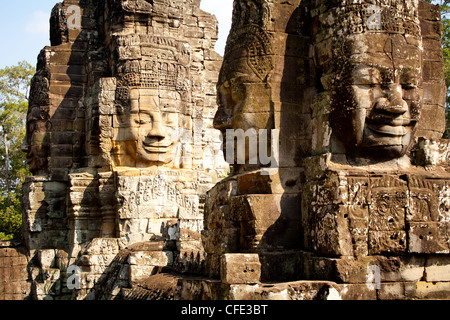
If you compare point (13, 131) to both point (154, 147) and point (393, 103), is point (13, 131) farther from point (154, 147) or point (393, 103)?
point (393, 103)

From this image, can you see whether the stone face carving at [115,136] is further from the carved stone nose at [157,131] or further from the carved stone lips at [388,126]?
the carved stone lips at [388,126]

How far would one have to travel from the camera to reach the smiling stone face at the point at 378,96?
A: 6555 mm

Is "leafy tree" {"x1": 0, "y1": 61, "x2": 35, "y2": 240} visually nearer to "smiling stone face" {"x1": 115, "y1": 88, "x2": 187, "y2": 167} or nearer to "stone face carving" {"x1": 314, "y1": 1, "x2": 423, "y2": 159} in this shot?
"smiling stone face" {"x1": 115, "y1": 88, "x2": 187, "y2": 167}

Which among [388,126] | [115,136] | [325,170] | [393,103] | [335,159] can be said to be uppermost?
[115,136]

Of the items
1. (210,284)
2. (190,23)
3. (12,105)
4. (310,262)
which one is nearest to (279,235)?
(310,262)

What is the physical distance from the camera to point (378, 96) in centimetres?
660

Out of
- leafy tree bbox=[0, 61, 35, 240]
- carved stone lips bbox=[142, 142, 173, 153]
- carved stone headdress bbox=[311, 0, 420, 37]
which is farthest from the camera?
leafy tree bbox=[0, 61, 35, 240]

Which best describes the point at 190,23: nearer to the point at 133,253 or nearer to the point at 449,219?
the point at 133,253

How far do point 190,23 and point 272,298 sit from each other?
12.1 m

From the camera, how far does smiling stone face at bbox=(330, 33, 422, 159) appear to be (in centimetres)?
655

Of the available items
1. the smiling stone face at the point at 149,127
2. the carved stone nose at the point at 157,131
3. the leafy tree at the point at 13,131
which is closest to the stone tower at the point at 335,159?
the carved stone nose at the point at 157,131
